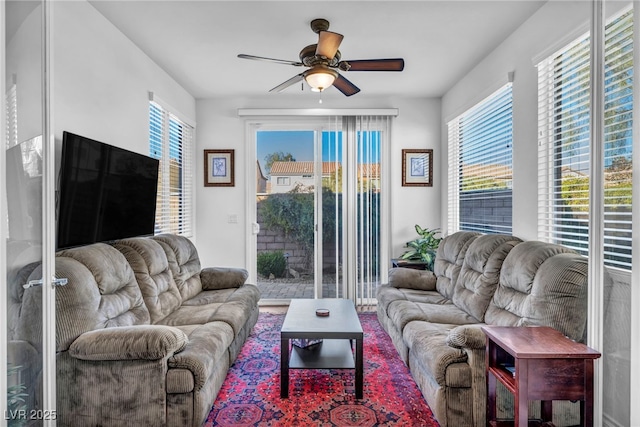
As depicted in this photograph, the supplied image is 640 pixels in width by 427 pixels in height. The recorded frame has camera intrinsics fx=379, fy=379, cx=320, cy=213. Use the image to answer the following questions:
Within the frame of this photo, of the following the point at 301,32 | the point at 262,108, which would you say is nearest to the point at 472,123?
the point at 301,32

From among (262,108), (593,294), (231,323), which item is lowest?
(231,323)

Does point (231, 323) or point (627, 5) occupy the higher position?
point (627, 5)

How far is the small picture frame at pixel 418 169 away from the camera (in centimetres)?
485

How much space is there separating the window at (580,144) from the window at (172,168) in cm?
339

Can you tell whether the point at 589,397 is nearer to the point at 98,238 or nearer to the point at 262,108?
the point at 98,238

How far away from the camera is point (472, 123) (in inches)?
159

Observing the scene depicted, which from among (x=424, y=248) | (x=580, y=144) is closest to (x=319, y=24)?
(x=580, y=144)

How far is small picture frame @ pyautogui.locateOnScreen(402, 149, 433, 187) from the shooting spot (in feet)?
15.9

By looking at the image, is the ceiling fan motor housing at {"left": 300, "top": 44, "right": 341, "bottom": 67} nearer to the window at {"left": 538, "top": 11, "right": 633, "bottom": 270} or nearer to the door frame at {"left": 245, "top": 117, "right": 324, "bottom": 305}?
the window at {"left": 538, "top": 11, "right": 633, "bottom": 270}

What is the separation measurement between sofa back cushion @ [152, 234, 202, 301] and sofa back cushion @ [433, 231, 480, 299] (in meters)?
2.34

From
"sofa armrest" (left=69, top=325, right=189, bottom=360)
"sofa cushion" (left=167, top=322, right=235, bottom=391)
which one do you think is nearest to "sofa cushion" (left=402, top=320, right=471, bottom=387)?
"sofa cushion" (left=167, top=322, right=235, bottom=391)

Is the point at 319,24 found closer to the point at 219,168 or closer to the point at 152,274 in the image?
the point at 152,274

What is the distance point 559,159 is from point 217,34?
274cm

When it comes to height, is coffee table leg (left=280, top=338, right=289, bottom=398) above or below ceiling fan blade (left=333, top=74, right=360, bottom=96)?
below
